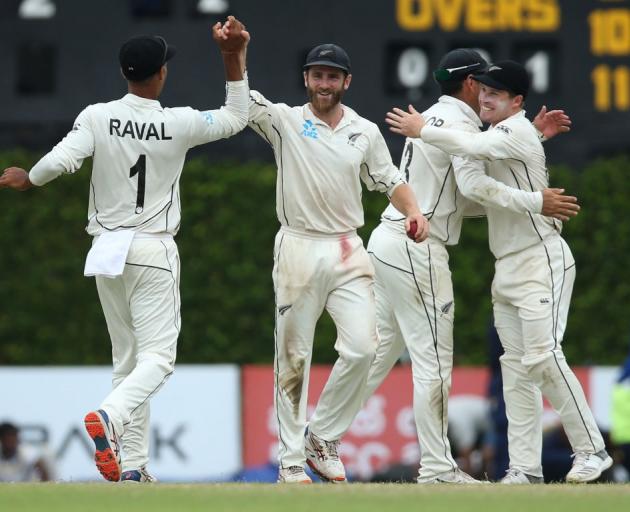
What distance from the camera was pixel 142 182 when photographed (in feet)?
29.4

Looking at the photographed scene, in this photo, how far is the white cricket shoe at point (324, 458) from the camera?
30.6ft

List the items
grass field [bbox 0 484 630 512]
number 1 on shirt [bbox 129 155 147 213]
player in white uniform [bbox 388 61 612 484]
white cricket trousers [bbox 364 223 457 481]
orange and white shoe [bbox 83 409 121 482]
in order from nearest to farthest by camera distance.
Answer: grass field [bbox 0 484 630 512], orange and white shoe [bbox 83 409 121 482], number 1 on shirt [bbox 129 155 147 213], player in white uniform [bbox 388 61 612 484], white cricket trousers [bbox 364 223 457 481]

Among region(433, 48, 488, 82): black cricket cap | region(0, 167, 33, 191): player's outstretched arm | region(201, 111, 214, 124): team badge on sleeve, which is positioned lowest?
region(0, 167, 33, 191): player's outstretched arm

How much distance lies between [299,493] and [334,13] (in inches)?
340

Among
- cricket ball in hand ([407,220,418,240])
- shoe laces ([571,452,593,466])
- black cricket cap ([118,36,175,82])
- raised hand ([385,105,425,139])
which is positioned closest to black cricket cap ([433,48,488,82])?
raised hand ([385,105,425,139])

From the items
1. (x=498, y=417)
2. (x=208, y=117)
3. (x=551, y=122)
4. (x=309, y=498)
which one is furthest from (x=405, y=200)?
(x=498, y=417)

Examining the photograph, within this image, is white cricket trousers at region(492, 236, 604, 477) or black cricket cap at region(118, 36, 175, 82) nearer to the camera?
black cricket cap at region(118, 36, 175, 82)

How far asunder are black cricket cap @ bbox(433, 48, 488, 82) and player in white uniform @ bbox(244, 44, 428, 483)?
640 mm

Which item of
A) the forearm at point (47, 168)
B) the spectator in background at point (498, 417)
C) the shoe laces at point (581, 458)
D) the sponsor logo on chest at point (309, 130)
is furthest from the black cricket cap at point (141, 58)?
the spectator in background at point (498, 417)

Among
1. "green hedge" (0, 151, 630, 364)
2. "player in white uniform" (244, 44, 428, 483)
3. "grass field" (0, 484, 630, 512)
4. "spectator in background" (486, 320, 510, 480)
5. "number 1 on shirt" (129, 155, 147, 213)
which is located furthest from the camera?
"green hedge" (0, 151, 630, 364)

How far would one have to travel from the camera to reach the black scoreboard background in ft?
51.8

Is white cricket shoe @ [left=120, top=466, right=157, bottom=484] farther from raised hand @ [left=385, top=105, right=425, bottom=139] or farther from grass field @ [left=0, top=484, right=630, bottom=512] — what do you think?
raised hand @ [left=385, top=105, right=425, bottom=139]

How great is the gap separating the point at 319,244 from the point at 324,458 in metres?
1.14

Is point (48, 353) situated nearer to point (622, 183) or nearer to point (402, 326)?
point (622, 183)
